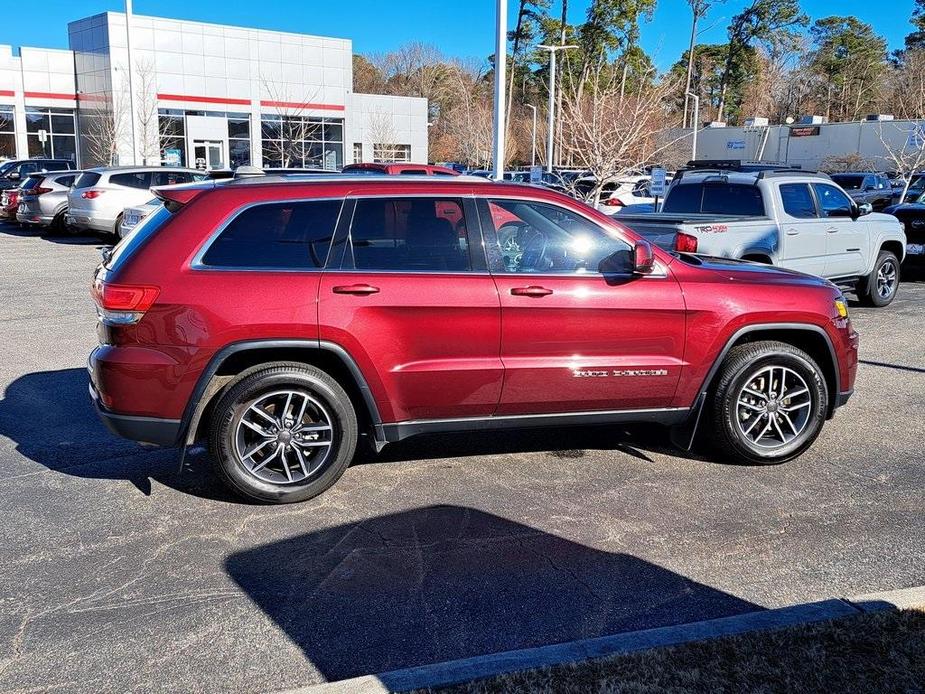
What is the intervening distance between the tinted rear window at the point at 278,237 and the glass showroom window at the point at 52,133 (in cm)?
4345

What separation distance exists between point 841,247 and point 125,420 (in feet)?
31.6

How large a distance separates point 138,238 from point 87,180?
16.8 meters

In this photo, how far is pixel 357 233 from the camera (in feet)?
16.8

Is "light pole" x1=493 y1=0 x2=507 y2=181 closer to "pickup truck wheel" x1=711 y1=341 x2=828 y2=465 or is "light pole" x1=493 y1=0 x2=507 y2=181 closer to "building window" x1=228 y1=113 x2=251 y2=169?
"pickup truck wheel" x1=711 y1=341 x2=828 y2=465

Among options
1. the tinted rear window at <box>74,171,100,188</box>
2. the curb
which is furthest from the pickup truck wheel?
the tinted rear window at <box>74,171,100,188</box>

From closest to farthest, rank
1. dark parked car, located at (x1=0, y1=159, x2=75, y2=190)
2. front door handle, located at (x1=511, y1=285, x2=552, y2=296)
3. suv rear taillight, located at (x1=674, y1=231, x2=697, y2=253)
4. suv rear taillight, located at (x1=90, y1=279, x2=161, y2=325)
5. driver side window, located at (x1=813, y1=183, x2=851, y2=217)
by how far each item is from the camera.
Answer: suv rear taillight, located at (x1=90, y1=279, x2=161, y2=325) → front door handle, located at (x1=511, y1=285, x2=552, y2=296) → suv rear taillight, located at (x1=674, y1=231, x2=697, y2=253) → driver side window, located at (x1=813, y1=183, x2=851, y2=217) → dark parked car, located at (x1=0, y1=159, x2=75, y2=190)

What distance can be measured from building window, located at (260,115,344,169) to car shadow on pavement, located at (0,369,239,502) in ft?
117

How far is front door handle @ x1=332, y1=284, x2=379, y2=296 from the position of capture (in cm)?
494

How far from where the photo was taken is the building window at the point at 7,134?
4259cm

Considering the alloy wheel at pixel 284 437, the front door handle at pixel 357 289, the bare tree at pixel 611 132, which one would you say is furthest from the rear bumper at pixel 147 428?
the bare tree at pixel 611 132

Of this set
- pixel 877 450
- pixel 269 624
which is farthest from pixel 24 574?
pixel 877 450

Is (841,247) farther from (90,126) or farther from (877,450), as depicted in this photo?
(90,126)

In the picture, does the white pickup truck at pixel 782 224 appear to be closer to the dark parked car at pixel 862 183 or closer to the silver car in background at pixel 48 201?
the silver car in background at pixel 48 201

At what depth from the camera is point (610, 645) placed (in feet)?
11.4
